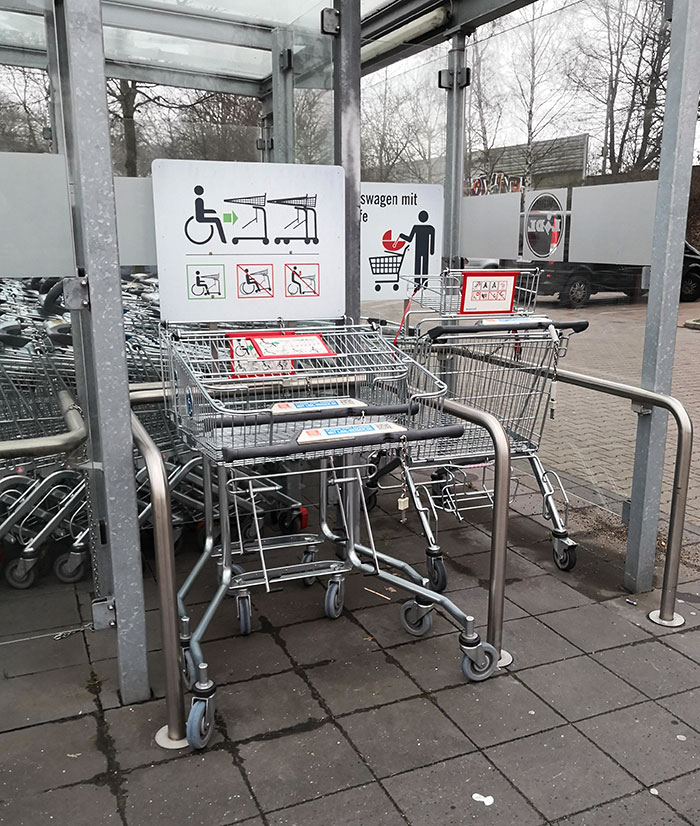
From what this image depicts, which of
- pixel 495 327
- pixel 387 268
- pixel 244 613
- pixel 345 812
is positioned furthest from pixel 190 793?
pixel 387 268

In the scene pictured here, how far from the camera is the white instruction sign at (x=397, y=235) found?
4449 millimetres

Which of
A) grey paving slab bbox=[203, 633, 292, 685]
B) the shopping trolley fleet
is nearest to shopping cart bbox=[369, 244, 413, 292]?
the shopping trolley fleet

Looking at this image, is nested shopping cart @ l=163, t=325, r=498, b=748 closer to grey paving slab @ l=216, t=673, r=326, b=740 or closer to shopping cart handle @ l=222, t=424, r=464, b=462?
shopping cart handle @ l=222, t=424, r=464, b=462

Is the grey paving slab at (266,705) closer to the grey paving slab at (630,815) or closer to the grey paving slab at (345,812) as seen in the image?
the grey paving slab at (345,812)

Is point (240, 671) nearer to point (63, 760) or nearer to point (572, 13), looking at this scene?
point (63, 760)

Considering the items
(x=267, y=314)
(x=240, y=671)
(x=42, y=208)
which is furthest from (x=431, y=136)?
(x=240, y=671)

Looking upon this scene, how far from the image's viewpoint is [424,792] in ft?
7.65

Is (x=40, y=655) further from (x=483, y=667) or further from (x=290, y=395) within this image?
(x=483, y=667)

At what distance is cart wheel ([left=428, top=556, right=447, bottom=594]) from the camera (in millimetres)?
3668

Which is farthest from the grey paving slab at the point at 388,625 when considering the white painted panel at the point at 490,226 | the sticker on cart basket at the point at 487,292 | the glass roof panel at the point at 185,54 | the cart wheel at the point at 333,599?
the glass roof panel at the point at 185,54

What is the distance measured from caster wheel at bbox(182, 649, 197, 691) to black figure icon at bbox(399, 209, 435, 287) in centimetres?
258

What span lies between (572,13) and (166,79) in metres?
2.25

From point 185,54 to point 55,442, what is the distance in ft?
7.27

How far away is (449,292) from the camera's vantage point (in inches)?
180
